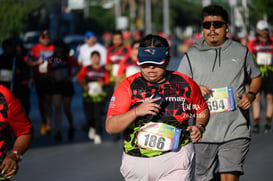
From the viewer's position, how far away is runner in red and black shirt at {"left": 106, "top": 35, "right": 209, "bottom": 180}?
5.20m

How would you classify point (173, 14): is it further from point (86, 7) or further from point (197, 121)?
point (197, 121)

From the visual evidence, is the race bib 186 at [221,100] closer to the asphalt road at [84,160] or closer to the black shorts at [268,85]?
the asphalt road at [84,160]

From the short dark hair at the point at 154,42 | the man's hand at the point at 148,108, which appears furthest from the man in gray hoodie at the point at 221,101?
the man's hand at the point at 148,108

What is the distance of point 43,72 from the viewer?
1402cm

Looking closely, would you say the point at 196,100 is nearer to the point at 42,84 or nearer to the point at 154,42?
the point at 154,42

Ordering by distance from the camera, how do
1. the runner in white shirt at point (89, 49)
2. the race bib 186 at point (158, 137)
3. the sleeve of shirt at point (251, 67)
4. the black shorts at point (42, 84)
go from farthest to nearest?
the runner in white shirt at point (89, 49) → the black shorts at point (42, 84) → the sleeve of shirt at point (251, 67) → the race bib 186 at point (158, 137)

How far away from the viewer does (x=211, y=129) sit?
6.66 m

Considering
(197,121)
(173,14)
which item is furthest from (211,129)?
(173,14)

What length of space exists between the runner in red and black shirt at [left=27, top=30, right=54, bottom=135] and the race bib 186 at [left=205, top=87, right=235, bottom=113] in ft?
24.8

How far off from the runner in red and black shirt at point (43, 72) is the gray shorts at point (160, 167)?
28.7 feet

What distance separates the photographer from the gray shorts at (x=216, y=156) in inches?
260

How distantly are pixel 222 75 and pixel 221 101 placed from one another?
241mm

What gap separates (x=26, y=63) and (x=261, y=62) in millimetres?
4372

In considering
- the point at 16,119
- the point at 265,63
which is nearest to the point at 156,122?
the point at 16,119
